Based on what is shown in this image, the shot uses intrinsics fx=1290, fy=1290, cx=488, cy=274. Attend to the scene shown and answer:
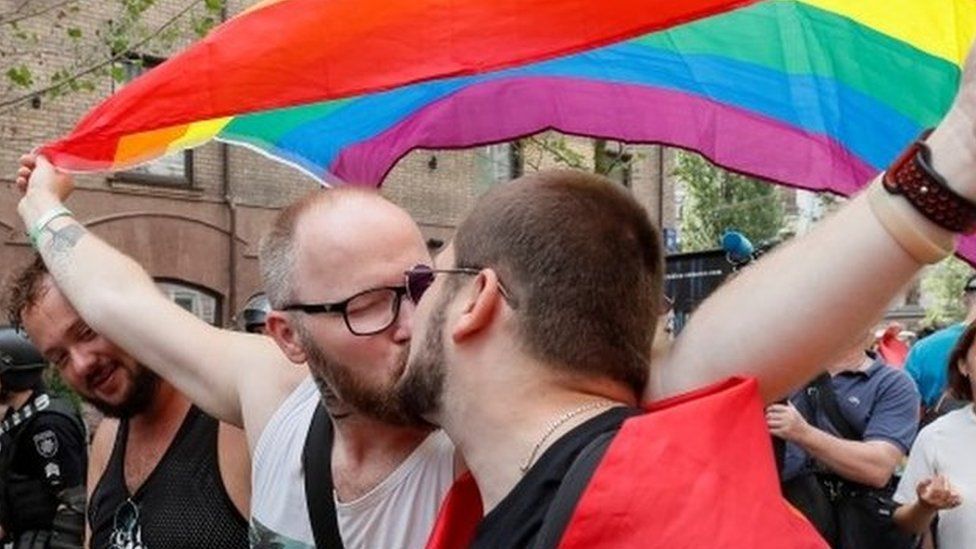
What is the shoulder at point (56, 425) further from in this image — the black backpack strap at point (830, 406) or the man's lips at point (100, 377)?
the black backpack strap at point (830, 406)

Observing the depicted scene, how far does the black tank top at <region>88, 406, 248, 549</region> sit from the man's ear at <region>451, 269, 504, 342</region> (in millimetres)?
1140

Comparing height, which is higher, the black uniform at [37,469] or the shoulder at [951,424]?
the shoulder at [951,424]

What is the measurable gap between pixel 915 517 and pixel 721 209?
18.4 meters

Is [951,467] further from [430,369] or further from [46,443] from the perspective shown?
[46,443]

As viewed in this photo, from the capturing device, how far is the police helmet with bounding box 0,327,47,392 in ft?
18.2

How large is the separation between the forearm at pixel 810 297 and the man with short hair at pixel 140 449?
1.30 m

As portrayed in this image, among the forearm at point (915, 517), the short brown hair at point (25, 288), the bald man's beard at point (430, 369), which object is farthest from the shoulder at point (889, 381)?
the bald man's beard at point (430, 369)

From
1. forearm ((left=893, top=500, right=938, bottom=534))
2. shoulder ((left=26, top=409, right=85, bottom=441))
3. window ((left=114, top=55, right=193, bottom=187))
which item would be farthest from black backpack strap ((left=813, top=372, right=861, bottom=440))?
window ((left=114, top=55, right=193, bottom=187))

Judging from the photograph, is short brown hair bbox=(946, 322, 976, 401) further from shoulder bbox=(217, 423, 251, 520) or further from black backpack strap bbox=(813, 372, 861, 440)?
shoulder bbox=(217, 423, 251, 520)

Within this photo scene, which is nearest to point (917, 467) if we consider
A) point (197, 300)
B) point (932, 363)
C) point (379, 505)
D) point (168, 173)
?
point (932, 363)

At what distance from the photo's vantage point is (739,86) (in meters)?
3.02

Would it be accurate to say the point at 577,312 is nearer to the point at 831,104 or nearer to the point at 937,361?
the point at 831,104

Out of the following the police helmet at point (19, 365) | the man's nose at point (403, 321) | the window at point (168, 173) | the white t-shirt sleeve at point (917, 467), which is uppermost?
the man's nose at point (403, 321)

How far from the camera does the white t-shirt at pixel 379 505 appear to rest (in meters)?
2.03
